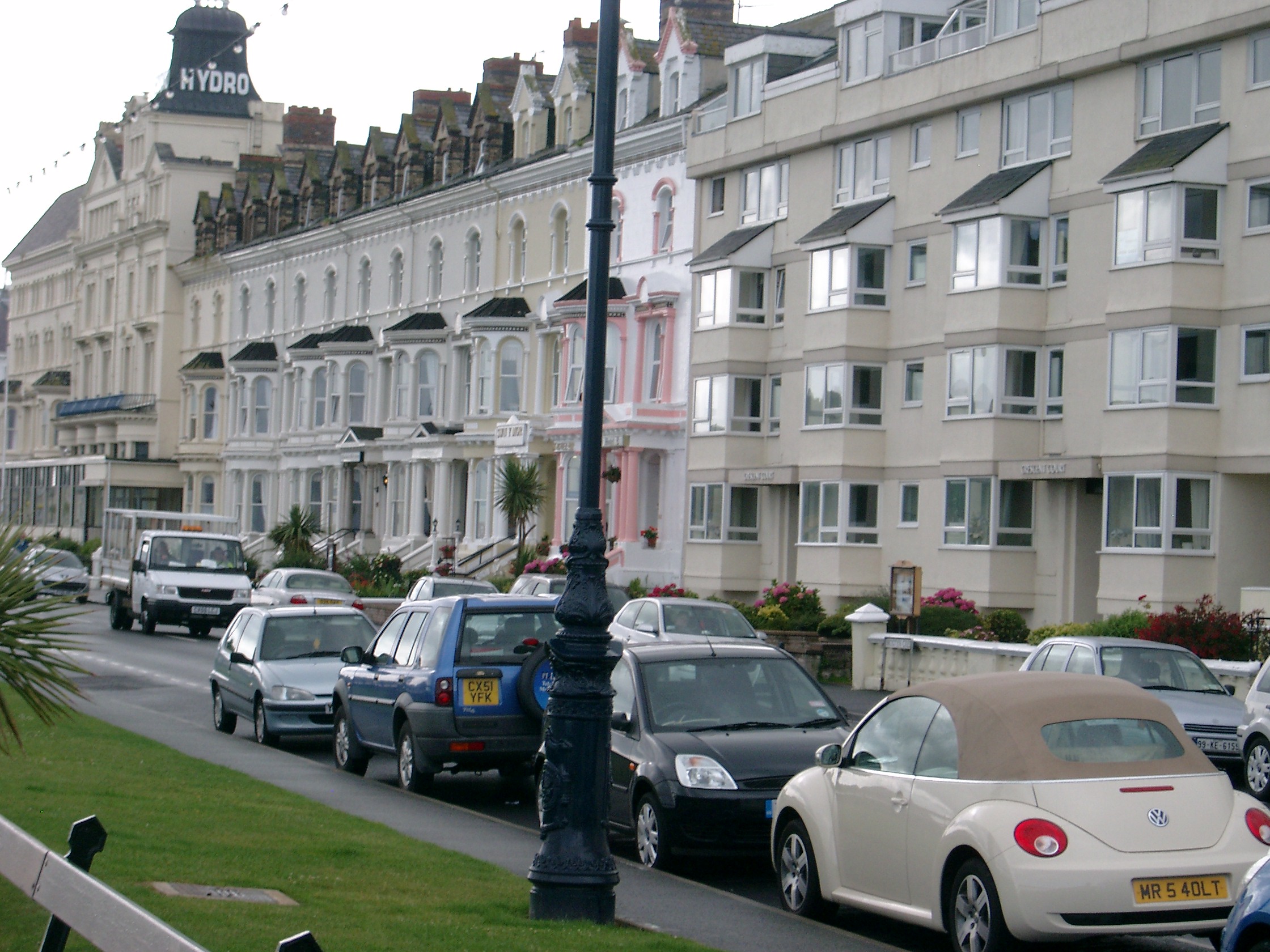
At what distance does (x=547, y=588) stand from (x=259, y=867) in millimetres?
24451

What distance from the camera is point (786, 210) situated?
43844 mm

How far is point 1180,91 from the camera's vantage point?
3253 cm

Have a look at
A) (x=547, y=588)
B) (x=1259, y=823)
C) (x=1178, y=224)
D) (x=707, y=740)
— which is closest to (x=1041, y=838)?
(x=1259, y=823)

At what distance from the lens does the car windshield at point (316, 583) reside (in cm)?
4097

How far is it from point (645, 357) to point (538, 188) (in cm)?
879

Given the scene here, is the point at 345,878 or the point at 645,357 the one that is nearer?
the point at 345,878

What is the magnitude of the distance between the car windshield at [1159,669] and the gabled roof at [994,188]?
52.9ft

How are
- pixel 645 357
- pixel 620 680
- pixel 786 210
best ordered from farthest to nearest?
pixel 645 357 < pixel 786 210 < pixel 620 680

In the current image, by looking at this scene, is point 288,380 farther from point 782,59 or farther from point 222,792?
point 222,792

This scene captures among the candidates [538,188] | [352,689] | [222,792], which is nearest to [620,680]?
[222,792]

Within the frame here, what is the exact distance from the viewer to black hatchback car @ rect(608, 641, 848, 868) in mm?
12820

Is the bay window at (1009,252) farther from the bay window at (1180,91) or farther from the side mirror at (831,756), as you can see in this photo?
the side mirror at (831,756)

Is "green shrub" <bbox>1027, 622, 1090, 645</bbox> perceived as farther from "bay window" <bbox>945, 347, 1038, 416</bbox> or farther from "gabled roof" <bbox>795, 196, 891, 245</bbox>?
"gabled roof" <bbox>795, 196, 891, 245</bbox>

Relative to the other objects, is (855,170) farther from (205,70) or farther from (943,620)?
(205,70)
